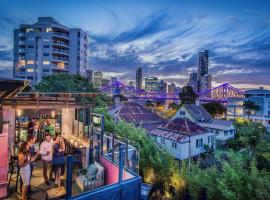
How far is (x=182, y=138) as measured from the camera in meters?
22.1

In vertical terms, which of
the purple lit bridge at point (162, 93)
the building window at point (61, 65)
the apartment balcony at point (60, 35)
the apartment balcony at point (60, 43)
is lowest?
the purple lit bridge at point (162, 93)

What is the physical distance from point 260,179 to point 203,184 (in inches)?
66.3

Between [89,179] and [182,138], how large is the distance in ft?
56.7

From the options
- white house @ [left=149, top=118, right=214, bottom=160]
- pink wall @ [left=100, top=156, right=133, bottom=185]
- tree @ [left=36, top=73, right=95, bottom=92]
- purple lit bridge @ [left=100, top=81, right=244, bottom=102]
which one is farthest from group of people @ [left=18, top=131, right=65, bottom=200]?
purple lit bridge @ [left=100, top=81, right=244, bottom=102]

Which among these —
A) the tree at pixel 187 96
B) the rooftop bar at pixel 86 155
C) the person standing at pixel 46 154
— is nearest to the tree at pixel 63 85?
the rooftop bar at pixel 86 155

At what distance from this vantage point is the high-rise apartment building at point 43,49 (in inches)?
1986

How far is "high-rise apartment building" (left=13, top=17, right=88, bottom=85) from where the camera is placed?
50.4 m

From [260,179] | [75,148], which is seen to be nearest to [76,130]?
[75,148]

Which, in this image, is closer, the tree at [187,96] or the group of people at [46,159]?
the group of people at [46,159]

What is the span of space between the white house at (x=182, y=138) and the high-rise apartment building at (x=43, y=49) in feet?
116

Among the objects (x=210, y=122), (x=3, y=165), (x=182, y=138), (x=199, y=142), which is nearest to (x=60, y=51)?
(x=210, y=122)

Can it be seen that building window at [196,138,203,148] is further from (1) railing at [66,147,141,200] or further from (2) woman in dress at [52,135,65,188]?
(2) woman in dress at [52,135,65,188]

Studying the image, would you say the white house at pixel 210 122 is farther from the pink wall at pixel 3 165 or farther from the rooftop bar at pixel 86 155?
the pink wall at pixel 3 165

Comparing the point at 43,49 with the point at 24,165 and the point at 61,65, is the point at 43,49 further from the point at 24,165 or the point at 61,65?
the point at 24,165
